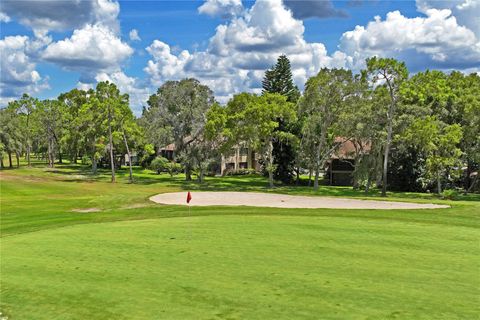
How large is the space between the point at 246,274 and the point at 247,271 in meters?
0.26

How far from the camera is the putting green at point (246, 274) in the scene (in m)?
8.63

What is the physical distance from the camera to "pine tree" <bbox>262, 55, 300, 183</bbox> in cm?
6738

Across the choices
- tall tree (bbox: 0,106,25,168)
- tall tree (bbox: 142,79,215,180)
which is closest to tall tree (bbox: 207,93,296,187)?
tall tree (bbox: 142,79,215,180)

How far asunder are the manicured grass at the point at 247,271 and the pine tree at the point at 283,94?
44320mm

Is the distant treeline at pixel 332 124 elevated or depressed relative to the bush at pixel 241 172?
elevated

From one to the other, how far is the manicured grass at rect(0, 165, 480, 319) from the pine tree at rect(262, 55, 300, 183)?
145ft

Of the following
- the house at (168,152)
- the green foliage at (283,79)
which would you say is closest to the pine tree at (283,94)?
the green foliage at (283,79)

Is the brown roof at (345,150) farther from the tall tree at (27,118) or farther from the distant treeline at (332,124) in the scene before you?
the tall tree at (27,118)

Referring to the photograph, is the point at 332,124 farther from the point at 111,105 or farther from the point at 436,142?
the point at 111,105

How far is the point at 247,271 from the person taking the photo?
11.1 meters

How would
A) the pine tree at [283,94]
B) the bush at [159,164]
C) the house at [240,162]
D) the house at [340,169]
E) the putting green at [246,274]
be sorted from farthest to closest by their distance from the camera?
the house at [240,162]
the bush at [159,164]
the house at [340,169]
the pine tree at [283,94]
the putting green at [246,274]

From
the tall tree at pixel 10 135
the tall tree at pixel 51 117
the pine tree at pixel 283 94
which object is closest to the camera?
the pine tree at pixel 283 94

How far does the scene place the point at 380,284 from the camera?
393 inches

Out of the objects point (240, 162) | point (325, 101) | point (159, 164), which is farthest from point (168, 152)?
point (325, 101)
